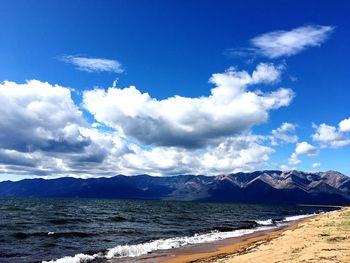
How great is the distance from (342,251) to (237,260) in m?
7.06

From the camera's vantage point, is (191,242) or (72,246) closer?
(72,246)

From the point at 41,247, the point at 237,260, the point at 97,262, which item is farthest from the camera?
the point at 41,247

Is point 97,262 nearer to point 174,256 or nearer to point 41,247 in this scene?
point 174,256

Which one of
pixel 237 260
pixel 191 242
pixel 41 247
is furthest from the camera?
pixel 191 242

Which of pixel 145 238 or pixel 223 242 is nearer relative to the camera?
pixel 223 242

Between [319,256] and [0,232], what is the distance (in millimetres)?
42232

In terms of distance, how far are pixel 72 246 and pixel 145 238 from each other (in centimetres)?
1116

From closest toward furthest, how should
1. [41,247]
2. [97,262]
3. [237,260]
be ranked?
1. [237,260]
2. [97,262]
3. [41,247]

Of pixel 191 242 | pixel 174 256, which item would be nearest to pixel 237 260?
pixel 174 256

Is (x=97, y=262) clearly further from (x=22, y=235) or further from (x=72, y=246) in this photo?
(x=22, y=235)

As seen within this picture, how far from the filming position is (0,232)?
48.8m

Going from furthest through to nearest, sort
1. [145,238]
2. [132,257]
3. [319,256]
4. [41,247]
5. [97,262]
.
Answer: [145,238] → [41,247] → [132,257] → [97,262] → [319,256]

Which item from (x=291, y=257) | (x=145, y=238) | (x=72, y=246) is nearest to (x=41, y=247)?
(x=72, y=246)

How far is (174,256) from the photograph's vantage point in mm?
33125
